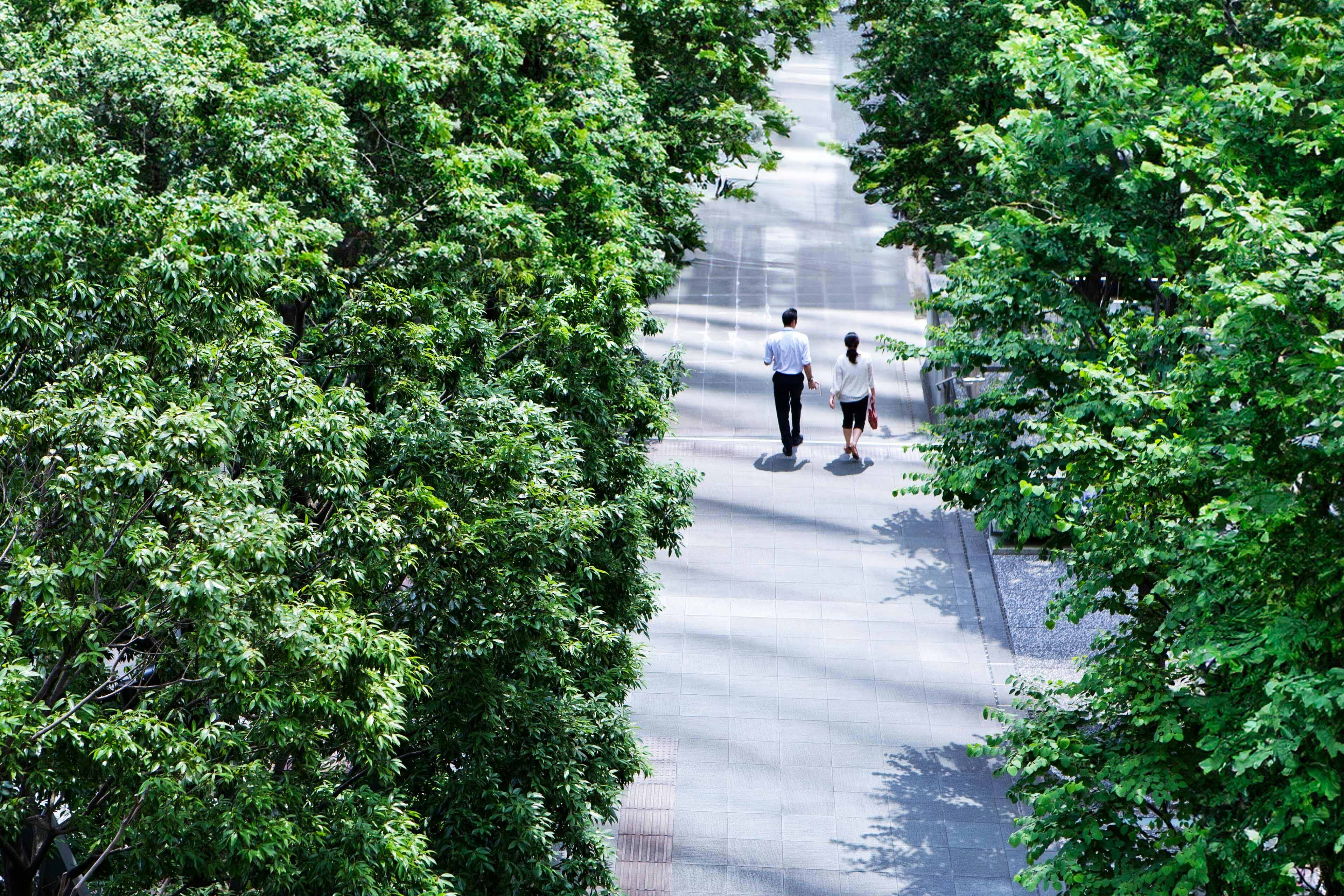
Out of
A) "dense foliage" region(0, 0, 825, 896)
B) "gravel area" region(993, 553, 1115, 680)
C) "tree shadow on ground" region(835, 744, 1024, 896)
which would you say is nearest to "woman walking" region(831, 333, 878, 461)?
"gravel area" region(993, 553, 1115, 680)

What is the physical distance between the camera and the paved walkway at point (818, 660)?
10.6m

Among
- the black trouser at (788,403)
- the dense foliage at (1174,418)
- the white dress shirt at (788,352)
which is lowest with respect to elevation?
the black trouser at (788,403)

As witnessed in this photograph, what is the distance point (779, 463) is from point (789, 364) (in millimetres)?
1536

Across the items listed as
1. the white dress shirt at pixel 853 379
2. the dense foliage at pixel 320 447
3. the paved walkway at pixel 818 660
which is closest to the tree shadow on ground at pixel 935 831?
the paved walkway at pixel 818 660

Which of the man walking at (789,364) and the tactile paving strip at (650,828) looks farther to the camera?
the man walking at (789,364)

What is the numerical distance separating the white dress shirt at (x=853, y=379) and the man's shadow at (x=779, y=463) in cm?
122

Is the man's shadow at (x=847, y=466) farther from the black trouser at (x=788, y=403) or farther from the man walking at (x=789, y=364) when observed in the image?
the man walking at (x=789, y=364)

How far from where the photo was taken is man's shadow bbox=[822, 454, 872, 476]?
1652 centimetres

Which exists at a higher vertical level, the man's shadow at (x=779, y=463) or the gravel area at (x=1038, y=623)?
the man's shadow at (x=779, y=463)

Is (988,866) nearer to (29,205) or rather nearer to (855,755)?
(855,755)

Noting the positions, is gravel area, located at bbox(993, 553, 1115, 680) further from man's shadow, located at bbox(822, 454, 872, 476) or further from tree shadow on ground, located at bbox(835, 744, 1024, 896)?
man's shadow, located at bbox(822, 454, 872, 476)

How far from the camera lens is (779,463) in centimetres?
1673

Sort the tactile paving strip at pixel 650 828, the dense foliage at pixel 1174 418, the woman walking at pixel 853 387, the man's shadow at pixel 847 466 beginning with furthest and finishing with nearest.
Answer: the man's shadow at pixel 847 466, the woman walking at pixel 853 387, the tactile paving strip at pixel 650 828, the dense foliage at pixel 1174 418

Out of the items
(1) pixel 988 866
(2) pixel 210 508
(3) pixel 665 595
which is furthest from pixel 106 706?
(3) pixel 665 595
